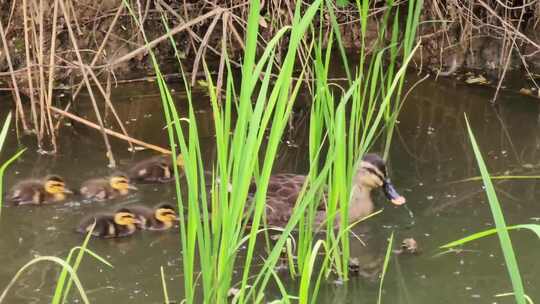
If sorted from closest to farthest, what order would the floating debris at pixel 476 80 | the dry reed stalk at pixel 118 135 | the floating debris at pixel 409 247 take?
1. the floating debris at pixel 409 247
2. the dry reed stalk at pixel 118 135
3. the floating debris at pixel 476 80

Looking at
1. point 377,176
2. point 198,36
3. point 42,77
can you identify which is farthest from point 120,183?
point 198,36

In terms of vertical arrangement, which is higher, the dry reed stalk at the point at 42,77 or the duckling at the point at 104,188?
the dry reed stalk at the point at 42,77

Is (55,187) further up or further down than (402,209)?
further up

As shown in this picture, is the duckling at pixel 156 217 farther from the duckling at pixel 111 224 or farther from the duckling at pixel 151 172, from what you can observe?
the duckling at pixel 151 172

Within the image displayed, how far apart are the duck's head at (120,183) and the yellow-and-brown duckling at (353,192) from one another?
1.85 ft

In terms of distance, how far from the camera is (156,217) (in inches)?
162

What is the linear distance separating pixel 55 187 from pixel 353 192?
4.25ft

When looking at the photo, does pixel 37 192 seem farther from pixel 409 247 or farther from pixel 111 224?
pixel 409 247

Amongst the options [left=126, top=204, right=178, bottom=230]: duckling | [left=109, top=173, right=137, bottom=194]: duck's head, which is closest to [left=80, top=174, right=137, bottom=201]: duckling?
[left=109, top=173, right=137, bottom=194]: duck's head

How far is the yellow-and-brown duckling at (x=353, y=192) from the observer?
168 inches

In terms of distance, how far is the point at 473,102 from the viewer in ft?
18.5

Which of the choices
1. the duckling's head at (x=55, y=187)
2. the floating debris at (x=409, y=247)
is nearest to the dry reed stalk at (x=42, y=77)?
the duckling's head at (x=55, y=187)

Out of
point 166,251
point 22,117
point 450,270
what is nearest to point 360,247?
point 450,270

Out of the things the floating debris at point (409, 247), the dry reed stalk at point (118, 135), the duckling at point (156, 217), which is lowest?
the floating debris at point (409, 247)
